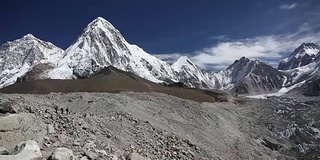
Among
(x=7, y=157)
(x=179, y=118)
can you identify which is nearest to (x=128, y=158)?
(x=7, y=157)

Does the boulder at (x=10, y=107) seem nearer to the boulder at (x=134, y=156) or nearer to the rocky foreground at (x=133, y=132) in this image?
the rocky foreground at (x=133, y=132)

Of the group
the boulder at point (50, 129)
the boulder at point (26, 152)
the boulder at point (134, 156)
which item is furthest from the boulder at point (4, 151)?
the boulder at point (134, 156)

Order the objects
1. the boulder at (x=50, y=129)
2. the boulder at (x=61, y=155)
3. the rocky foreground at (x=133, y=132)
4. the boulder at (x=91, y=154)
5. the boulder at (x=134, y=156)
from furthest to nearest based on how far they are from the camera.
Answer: the boulder at (x=134, y=156) < the boulder at (x=50, y=129) < the rocky foreground at (x=133, y=132) < the boulder at (x=91, y=154) < the boulder at (x=61, y=155)

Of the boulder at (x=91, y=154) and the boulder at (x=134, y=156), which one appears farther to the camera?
the boulder at (x=134, y=156)

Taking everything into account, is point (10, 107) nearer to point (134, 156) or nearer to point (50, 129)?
point (50, 129)

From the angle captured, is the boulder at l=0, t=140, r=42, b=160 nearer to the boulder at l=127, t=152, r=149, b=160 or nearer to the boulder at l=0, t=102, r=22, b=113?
the boulder at l=0, t=102, r=22, b=113

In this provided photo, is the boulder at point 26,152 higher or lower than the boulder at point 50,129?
lower

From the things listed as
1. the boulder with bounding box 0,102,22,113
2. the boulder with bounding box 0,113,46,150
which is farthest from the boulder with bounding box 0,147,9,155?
the boulder with bounding box 0,102,22,113

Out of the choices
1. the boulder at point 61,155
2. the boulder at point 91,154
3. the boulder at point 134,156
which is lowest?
the boulder at point 134,156

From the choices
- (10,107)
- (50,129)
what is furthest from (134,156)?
(10,107)
